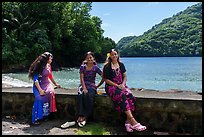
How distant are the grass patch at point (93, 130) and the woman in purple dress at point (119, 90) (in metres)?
0.38

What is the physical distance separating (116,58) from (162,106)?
113cm

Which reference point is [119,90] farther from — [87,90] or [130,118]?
[87,90]

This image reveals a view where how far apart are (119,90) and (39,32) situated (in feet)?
89.8

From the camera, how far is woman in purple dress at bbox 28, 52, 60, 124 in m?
5.41

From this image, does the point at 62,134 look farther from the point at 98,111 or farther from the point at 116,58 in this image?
the point at 116,58

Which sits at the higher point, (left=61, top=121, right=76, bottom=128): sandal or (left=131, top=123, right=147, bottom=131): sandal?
(left=131, top=123, right=147, bottom=131): sandal

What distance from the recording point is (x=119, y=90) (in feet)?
16.2

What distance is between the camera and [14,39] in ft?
96.7

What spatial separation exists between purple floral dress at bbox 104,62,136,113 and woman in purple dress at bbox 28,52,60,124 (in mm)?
1098

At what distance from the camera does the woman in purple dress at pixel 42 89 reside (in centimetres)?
541

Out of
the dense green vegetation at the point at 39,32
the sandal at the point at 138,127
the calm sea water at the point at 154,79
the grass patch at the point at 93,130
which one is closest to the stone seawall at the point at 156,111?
the grass patch at the point at 93,130

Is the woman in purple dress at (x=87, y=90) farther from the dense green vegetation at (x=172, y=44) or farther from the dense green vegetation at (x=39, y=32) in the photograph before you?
the dense green vegetation at (x=172, y=44)

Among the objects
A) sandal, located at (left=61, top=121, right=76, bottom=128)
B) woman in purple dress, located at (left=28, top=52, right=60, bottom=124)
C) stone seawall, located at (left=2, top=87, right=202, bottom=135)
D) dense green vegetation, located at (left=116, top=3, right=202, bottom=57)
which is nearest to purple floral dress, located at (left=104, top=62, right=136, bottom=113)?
stone seawall, located at (left=2, top=87, right=202, bottom=135)

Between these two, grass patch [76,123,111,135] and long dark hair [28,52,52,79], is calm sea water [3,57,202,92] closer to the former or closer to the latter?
long dark hair [28,52,52,79]
